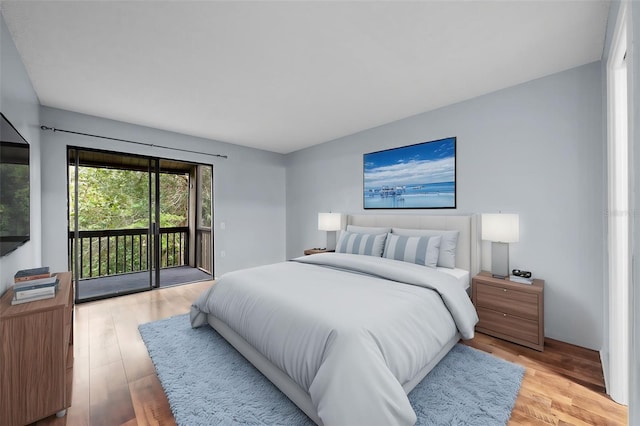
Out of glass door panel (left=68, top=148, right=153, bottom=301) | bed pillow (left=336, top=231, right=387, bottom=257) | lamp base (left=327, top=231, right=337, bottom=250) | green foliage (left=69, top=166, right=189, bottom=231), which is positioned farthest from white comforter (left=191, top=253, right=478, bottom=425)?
green foliage (left=69, top=166, right=189, bottom=231)

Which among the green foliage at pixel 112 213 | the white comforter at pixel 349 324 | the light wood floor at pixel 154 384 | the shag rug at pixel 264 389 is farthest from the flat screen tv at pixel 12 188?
the green foliage at pixel 112 213

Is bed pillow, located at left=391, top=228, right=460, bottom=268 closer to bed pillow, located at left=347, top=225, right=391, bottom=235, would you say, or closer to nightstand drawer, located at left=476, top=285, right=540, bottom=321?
nightstand drawer, located at left=476, top=285, right=540, bottom=321

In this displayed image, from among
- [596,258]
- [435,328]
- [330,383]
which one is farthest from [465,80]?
[330,383]

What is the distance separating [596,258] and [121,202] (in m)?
5.91

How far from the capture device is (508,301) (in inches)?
95.9

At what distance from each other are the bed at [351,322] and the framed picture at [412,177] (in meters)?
0.47

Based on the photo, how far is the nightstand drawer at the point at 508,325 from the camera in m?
2.32

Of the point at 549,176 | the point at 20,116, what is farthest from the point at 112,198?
the point at 549,176

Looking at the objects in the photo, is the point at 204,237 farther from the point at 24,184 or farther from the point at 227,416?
the point at 227,416

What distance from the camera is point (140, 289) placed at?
3.99m

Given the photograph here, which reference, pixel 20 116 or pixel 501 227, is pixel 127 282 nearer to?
pixel 20 116

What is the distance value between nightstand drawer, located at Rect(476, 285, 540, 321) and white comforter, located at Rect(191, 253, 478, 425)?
33 centimetres

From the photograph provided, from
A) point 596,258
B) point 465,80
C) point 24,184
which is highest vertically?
point 465,80

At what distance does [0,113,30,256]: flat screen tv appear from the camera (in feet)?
5.25
